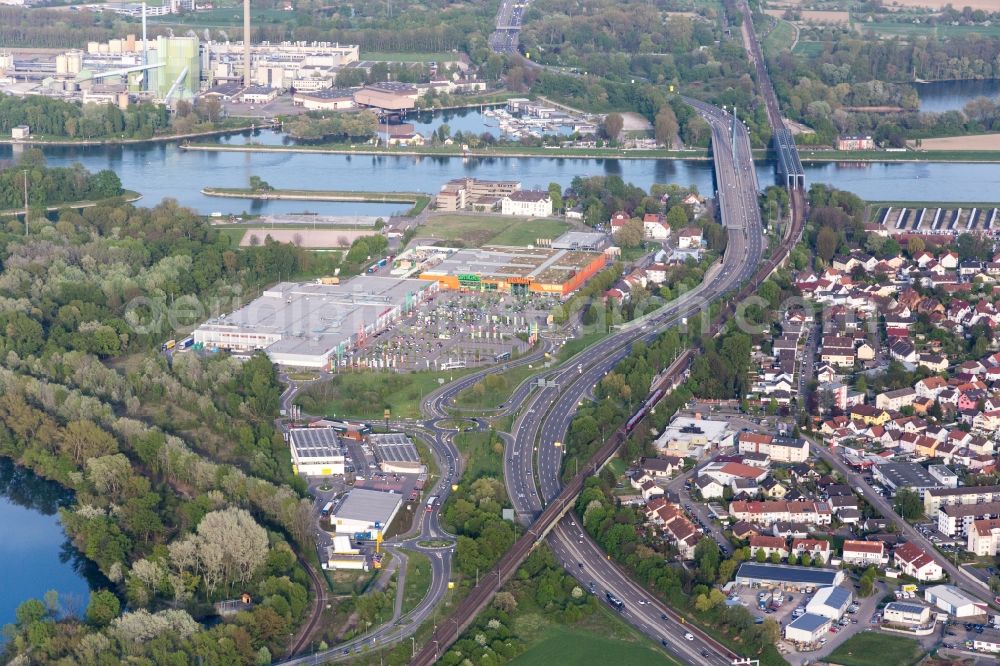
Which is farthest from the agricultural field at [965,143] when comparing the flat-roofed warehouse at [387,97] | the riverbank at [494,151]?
the flat-roofed warehouse at [387,97]

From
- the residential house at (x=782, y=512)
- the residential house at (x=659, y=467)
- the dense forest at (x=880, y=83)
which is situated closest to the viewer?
the residential house at (x=782, y=512)

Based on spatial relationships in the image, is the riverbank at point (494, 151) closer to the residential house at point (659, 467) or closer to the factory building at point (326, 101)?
the factory building at point (326, 101)

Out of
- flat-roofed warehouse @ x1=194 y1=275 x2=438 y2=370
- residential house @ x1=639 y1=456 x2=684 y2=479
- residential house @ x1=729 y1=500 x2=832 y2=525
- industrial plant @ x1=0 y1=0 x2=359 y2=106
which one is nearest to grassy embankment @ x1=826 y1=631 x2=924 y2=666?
residential house @ x1=729 y1=500 x2=832 y2=525

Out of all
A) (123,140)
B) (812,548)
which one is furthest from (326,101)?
(812,548)

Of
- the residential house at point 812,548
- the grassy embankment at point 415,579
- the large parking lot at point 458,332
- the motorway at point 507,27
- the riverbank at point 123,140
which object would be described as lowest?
the grassy embankment at point 415,579

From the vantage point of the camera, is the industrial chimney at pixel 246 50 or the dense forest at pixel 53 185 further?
the industrial chimney at pixel 246 50

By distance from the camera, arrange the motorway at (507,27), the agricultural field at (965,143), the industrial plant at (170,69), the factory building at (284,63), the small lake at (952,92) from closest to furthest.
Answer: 1. the agricultural field at (965,143)
2. the small lake at (952,92)
3. the industrial plant at (170,69)
4. the factory building at (284,63)
5. the motorway at (507,27)

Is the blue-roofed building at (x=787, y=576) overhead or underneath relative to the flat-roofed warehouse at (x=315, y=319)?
underneath
